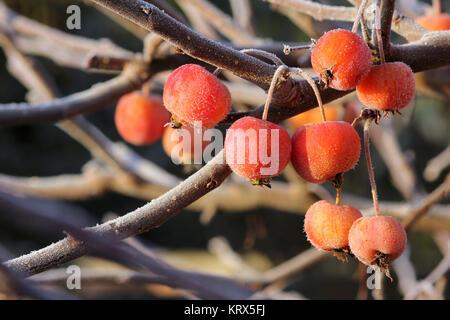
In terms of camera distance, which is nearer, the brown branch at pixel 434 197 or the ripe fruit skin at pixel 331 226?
the ripe fruit skin at pixel 331 226

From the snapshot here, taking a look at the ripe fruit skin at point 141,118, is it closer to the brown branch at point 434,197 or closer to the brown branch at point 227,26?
the brown branch at point 227,26

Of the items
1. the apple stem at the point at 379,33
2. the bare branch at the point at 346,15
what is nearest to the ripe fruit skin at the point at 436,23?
the bare branch at the point at 346,15

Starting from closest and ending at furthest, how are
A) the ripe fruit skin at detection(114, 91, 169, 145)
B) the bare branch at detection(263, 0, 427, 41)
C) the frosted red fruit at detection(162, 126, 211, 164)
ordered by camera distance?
the bare branch at detection(263, 0, 427, 41)
the frosted red fruit at detection(162, 126, 211, 164)
the ripe fruit skin at detection(114, 91, 169, 145)

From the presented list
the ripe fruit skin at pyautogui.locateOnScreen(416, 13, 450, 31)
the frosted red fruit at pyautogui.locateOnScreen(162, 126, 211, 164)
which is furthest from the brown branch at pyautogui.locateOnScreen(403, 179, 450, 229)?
the frosted red fruit at pyautogui.locateOnScreen(162, 126, 211, 164)

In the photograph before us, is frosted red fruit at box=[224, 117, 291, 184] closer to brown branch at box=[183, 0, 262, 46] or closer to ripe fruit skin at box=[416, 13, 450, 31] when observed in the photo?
ripe fruit skin at box=[416, 13, 450, 31]

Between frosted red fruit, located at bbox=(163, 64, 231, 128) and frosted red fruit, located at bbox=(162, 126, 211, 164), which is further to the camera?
frosted red fruit, located at bbox=(162, 126, 211, 164)

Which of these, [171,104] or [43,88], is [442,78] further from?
[43,88]
